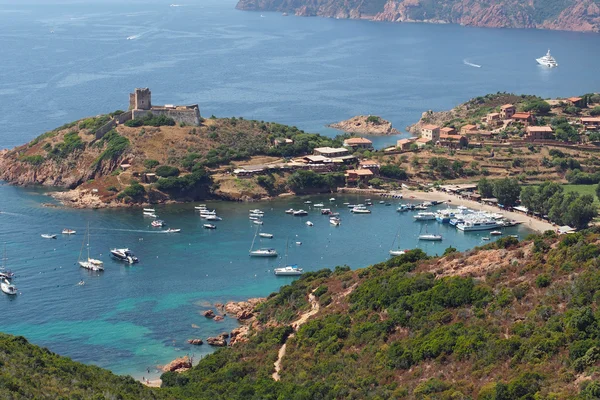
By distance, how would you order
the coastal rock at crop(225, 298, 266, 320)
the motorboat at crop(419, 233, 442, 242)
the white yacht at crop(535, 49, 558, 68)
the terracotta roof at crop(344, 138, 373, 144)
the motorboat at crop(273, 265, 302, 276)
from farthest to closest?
1. the white yacht at crop(535, 49, 558, 68)
2. the terracotta roof at crop(344, 138, 373, 144)
3. the motorboat at crop(419, 233, 442, 242)
4. the motorboat at crop(273, 265, 302, 276)
5. the coastal rock at crop(225, 298, 266, 320)

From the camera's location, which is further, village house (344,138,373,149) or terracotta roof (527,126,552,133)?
village house (344,138,373,149)

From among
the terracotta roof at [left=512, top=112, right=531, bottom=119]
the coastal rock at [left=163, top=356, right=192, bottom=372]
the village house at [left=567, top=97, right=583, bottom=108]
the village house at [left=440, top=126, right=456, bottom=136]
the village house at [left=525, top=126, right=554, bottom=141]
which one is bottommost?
the coastal rock at [left=163, top=356, right=192, bottom=372]

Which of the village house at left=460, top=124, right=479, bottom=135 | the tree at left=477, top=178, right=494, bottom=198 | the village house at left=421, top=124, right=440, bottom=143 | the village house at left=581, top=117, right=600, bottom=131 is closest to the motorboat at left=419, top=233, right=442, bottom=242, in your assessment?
the tree at left=477, top=178, right=494, bottom=198

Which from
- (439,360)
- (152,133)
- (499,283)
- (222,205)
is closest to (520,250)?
(499,283)

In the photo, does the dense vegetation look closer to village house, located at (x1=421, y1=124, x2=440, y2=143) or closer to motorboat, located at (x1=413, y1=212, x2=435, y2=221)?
motorboat, located at (x1=413, y1=212, x2=435, y2=221)

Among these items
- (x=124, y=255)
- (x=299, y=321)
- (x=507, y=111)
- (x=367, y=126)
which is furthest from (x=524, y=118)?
(x=299, y=321)

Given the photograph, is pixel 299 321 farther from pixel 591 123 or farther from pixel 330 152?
pixel 591 123
